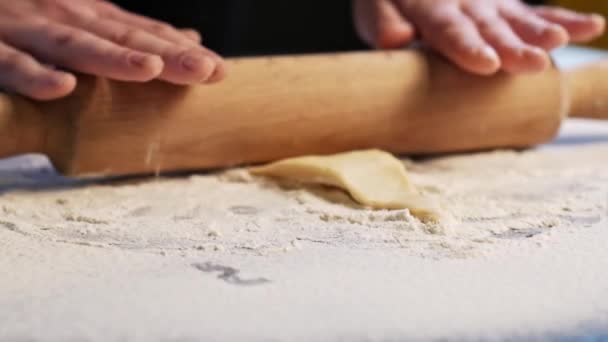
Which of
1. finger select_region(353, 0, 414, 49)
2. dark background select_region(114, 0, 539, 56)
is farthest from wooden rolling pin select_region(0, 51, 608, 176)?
dark background select_region(114, 0, 539, 56)

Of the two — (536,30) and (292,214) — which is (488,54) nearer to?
(536,30)

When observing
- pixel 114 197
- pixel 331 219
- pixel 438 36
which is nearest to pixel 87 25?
pixel 114 197

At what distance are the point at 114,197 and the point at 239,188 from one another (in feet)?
0.60

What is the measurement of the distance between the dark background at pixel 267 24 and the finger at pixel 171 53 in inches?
41.8

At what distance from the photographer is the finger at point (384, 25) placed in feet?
5.32

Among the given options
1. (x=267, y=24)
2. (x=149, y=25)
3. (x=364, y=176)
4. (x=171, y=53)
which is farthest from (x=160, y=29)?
(x=267, y=24)

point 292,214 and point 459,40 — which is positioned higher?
point 459,40

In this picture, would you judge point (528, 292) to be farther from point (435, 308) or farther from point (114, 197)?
point (114, 197)

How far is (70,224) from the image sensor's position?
103cm

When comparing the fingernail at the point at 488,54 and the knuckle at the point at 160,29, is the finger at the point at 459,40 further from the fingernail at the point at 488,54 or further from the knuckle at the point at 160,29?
the knuckle at the point at 160,29

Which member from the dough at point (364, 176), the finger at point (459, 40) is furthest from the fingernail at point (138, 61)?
the finger at point (459, 40)

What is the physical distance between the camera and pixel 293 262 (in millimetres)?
→ 897

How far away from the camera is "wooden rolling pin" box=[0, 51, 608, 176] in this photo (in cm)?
119

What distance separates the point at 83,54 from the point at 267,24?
65.9 inches
